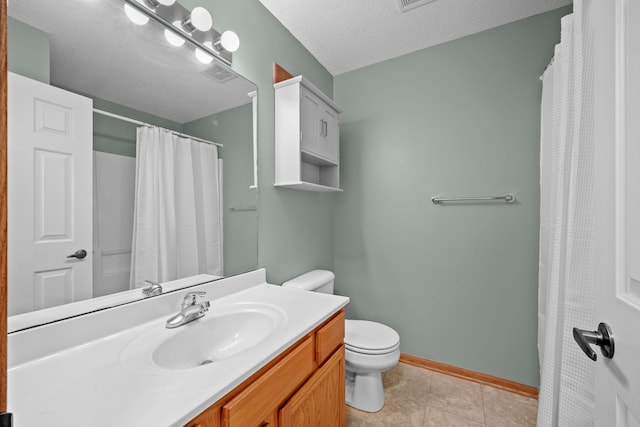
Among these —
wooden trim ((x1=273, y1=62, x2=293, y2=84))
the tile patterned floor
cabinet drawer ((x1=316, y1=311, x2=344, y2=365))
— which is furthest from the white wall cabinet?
the tile patterned floor

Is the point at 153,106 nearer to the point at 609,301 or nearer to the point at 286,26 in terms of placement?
the point at 286,26

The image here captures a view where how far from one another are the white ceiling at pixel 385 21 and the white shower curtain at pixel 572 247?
0.73 m

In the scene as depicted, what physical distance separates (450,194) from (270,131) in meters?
1.33

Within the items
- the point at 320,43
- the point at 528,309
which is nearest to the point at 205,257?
the point at 320,43

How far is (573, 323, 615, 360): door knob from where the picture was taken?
55 cm

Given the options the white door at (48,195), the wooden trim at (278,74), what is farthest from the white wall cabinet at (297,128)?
the white door at (48,195)

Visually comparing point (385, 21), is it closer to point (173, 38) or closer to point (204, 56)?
point (204, 56)

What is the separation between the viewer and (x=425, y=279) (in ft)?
6.44

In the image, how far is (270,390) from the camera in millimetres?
756

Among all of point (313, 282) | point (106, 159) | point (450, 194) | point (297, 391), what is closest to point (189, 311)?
point (297, 391)

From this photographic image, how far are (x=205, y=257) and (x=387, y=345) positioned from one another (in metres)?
1.13

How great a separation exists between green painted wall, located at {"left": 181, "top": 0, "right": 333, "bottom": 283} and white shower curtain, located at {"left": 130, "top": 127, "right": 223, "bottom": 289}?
1.07 ft

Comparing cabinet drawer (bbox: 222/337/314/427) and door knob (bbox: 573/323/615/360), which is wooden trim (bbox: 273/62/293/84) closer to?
cabinet drawer (bbox: 222/337/314/427)

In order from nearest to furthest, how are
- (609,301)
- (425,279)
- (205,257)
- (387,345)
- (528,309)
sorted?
(609,301) < (205,257) < (387,345) < (528,309) < (425,279)
